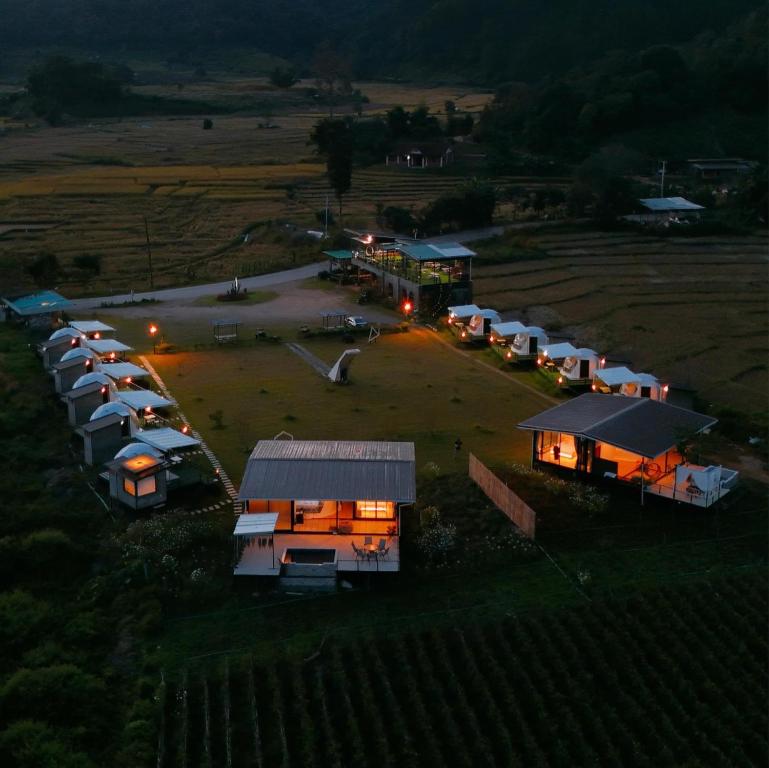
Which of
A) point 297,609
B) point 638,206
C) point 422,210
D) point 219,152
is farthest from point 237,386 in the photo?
point 219,152

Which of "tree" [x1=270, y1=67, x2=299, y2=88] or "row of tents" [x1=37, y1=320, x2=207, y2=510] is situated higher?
"tree" [x1=270, y1=67, x2=299, y2=88]

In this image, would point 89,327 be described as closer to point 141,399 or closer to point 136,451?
point 141,399

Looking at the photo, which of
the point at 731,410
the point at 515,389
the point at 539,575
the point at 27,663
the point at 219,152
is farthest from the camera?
the point at 219,152

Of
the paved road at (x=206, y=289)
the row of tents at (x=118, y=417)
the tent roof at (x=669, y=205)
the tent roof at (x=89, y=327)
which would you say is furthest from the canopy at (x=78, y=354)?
the tent roof at (x=669, y=205)

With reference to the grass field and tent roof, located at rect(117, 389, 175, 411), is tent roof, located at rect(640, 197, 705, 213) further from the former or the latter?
tent roof, located at rect(117, 389, 175, 411)

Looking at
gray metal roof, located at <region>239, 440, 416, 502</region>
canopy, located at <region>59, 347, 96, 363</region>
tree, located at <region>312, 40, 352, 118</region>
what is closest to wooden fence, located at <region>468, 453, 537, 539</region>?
gray metal roof, located at <region>239, 440, 416, 502</region>

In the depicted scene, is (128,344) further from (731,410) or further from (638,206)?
(638,206)

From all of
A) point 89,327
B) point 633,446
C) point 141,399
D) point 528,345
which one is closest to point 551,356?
point 528,345
